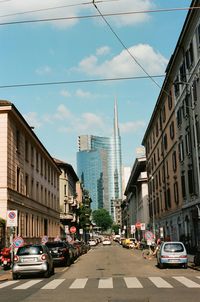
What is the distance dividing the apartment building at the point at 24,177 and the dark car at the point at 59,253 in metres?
4.99

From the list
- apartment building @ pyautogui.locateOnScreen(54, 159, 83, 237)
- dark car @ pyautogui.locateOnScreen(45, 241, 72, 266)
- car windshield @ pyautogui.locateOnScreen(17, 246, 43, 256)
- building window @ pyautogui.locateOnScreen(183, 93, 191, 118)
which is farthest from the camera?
apartment building @ pyautogui.locateOnScreen(54, 159, 83, 237)

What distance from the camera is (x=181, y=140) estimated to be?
4356cm

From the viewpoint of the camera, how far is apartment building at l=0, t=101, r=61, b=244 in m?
33.2

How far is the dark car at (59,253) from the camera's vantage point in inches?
1106

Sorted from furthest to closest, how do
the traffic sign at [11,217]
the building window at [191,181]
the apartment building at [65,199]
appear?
1. the apartment building at [65,199]
2. the building window at [191,181]
3. the traffic sign at [11,217]

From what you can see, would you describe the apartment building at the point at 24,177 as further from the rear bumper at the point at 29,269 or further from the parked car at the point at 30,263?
the rear bumper at the point at 29,269

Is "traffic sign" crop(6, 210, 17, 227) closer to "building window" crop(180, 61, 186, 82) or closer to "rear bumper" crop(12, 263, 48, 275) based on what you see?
"rear bumper" crop(12, 263, 48, 275)

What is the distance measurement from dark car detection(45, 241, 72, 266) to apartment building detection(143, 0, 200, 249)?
28.8ft

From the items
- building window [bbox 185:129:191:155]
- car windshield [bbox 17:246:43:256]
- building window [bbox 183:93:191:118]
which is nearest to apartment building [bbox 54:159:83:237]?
building window [bbox 185:129:191:155]

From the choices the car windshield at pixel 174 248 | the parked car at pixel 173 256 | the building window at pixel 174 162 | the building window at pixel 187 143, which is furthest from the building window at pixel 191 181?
the parked car at pixel 173 256

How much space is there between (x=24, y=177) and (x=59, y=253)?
12.9 m

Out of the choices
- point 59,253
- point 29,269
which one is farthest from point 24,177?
point 29,269

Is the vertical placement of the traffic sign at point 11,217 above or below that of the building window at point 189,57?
below

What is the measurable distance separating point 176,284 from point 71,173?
7060 cm
